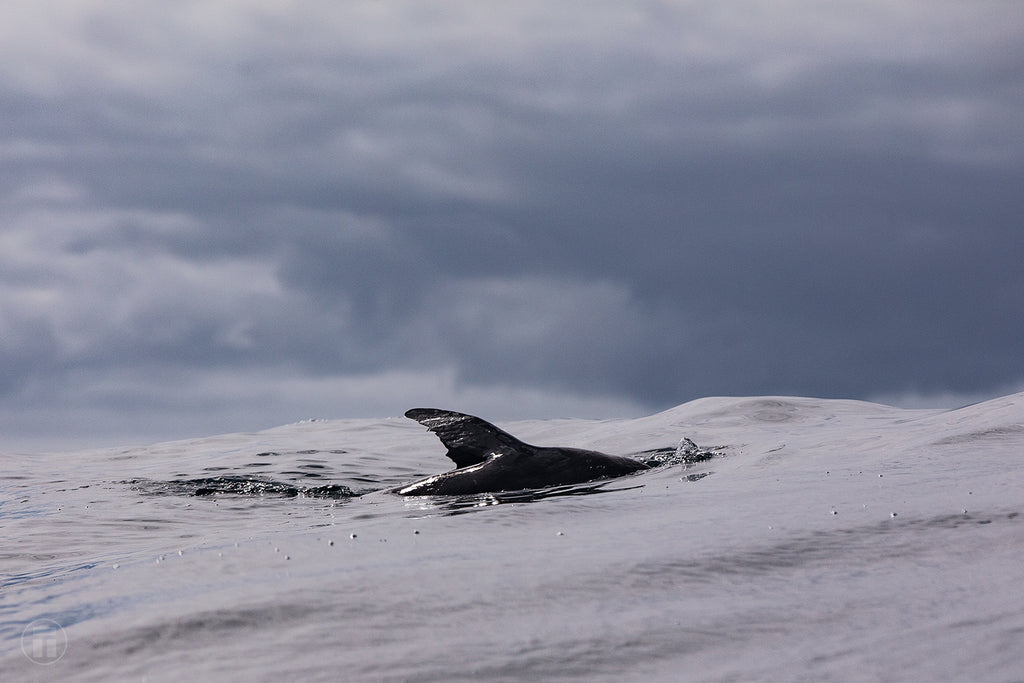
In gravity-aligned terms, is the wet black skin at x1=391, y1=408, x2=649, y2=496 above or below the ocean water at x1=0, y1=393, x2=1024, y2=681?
above

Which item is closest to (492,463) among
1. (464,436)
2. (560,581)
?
(464,436)

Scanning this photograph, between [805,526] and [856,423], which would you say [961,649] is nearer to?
[805,526]

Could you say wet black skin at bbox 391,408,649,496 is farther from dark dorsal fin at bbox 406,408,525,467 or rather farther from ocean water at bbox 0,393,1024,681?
ocean water at bbox 0,393,1024,681

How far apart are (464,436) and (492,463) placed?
0.62 meters

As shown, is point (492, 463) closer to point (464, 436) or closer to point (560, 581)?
point (464, 436)

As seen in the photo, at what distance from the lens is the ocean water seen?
159 inches

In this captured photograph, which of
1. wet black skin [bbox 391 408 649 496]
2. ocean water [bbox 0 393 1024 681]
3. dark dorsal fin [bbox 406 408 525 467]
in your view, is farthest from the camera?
dark dorsal fin [bbox 406 408 525 467]

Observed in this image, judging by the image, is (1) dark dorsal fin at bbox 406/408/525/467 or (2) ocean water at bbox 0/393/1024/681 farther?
(1) dark dorsal fin at bbox 406/408/525/467

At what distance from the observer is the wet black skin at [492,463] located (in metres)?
10.4

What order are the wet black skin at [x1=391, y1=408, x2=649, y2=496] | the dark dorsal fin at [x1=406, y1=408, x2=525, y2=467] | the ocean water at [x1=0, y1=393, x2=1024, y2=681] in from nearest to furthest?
1. the ocean water at [x1=0, y1=393, x2=1024, y2=681]
2. the wet black skin at [x1=391, y1=408, x2=649, y2=496]
3. the dark dorsal fin at [x1=406, y1=408, x2=525, y2=467]

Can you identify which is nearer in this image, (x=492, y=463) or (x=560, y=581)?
(x=560, y=581)

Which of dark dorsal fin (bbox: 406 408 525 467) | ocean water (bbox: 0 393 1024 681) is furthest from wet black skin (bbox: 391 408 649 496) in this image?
ocean water (bbox: 0 393 1024 681)

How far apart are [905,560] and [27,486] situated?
15.2 metres

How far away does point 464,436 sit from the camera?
11102 mm
